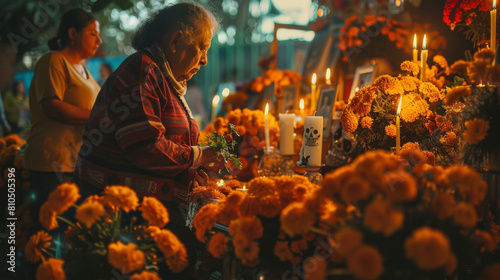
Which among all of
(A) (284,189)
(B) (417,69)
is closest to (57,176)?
(A) (284,189)

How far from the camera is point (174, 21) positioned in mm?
1940

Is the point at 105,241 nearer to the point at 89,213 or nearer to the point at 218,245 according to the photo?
the point at 89,213

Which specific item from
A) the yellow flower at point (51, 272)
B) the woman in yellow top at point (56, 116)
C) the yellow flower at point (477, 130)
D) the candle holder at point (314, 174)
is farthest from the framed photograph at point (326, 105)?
the yellow flower at point (51, 272)

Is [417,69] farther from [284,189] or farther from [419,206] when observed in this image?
[419,206]

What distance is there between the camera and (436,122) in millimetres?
1926

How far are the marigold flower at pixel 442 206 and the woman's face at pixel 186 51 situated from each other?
121 cm

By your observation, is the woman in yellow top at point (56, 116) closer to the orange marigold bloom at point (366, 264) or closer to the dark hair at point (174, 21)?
the dark hair at point (174, 21)

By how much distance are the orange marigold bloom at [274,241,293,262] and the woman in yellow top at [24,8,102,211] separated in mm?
1830

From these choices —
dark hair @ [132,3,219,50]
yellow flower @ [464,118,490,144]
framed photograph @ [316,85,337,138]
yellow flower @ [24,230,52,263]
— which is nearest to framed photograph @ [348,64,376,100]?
framed photograph @ [316,85,337,138]

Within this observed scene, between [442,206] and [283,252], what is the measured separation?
48 centimetres

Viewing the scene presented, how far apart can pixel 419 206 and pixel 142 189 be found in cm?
116

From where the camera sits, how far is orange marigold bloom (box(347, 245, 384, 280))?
947 millimetres

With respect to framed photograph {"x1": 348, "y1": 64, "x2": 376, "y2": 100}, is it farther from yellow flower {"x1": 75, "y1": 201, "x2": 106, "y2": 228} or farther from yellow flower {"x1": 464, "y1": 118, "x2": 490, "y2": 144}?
yellow flower {"x1": 75, "y1": 201, "x2": 106, "y2": 228}

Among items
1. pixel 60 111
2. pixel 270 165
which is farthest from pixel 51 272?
pixel 60 111
